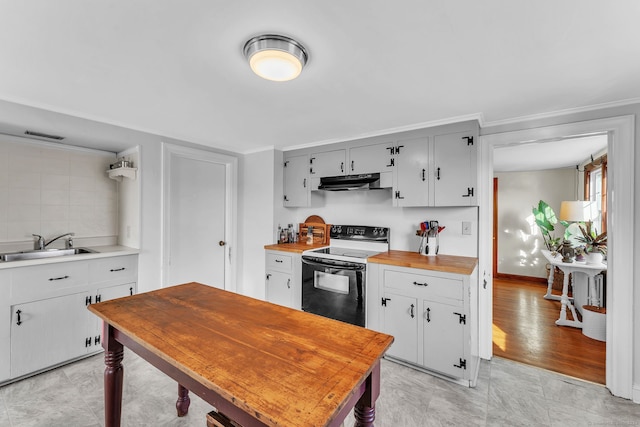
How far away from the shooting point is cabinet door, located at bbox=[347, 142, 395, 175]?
9.69 feet

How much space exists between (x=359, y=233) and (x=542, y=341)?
88.6 inches

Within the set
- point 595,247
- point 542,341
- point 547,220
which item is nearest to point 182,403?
point 542,341

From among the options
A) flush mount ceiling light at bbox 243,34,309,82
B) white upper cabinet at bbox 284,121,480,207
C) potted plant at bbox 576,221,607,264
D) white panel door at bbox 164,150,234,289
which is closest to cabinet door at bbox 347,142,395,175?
white upper cabinet at bbox 284,121,480,207

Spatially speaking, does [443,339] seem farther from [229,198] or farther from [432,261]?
[229,198]

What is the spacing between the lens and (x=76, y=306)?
8.20ft

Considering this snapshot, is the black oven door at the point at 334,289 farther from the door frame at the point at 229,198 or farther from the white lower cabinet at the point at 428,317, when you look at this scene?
the door frame at the point at 229,198

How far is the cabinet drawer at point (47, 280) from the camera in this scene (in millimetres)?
2215

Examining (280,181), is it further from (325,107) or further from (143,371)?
(143,371)

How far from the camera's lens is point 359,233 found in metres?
3.35

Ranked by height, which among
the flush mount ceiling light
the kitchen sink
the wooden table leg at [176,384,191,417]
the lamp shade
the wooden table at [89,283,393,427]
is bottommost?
the wooden table leg at [176,384,191,417]

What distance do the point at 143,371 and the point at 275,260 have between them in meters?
1.62

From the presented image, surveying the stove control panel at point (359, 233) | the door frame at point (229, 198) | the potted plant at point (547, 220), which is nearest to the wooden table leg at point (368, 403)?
the stove control panel at point (359, 233)

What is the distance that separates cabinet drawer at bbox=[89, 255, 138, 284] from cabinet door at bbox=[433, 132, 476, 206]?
3081 millimetres

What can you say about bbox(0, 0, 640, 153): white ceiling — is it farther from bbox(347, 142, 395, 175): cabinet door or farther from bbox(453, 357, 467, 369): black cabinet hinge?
bbox(453, 357, 467, 369): black cabinet hinge
